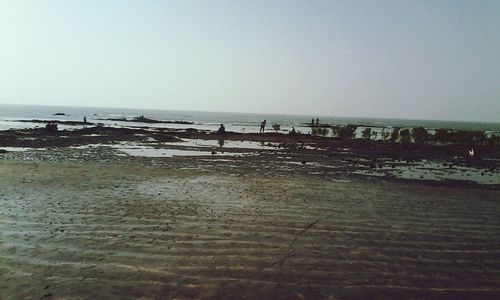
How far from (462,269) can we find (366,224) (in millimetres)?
3164

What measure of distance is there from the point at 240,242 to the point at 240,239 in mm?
212

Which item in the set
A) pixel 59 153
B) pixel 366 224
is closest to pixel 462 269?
pixel 366 224

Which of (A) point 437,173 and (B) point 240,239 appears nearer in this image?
(B) point 240,239

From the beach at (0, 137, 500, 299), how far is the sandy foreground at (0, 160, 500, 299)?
0.11 ft

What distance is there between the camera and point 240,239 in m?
8.80

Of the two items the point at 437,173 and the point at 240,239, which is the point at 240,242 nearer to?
the point at 240,239

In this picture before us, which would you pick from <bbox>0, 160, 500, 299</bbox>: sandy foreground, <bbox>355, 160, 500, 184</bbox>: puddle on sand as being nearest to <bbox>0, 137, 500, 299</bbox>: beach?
<bbox>0, 160, 500, 299</bbox>: sandy foreground

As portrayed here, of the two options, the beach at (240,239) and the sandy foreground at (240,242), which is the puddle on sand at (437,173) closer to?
A: the beach at (240,239)

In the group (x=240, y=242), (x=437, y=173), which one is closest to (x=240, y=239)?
(x=240, y=242)

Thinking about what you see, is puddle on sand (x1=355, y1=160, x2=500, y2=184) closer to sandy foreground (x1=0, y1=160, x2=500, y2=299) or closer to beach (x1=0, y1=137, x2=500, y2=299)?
beach (x1=0, y1=137, x2=500, y2=299)

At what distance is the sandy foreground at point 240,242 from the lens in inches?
251

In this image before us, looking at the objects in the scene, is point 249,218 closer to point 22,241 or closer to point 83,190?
point 22,241

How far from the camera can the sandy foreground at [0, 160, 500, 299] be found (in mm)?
6379

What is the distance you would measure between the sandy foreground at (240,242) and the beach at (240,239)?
33 mm
